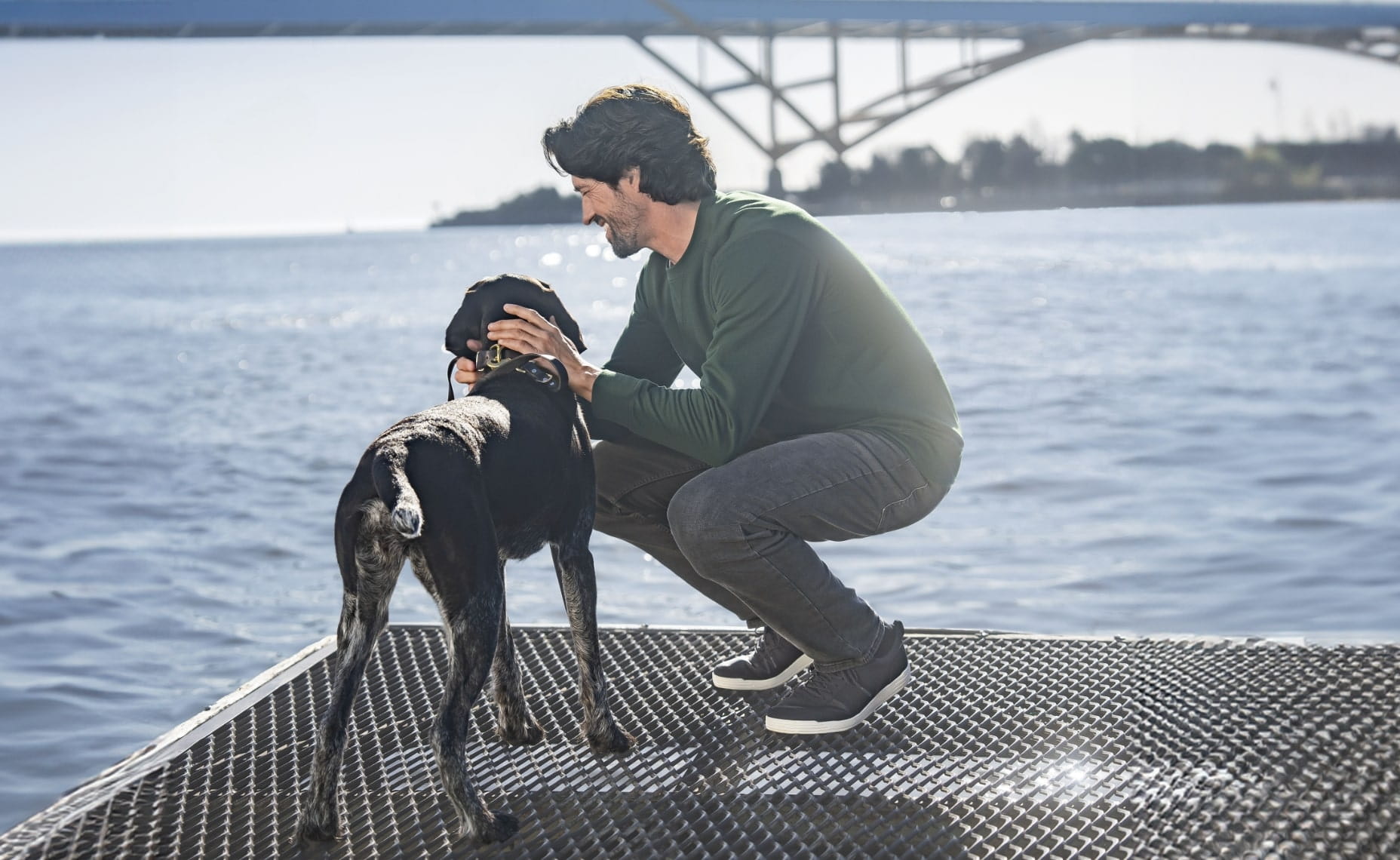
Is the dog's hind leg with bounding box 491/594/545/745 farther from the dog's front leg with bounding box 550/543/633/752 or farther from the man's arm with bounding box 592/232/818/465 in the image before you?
the man's arm with bounding box 592/232/818/465

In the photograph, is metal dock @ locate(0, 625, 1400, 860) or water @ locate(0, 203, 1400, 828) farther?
water @ locate(0, 203, 1400, 828)

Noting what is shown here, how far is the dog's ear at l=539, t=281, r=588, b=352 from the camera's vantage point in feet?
8.36

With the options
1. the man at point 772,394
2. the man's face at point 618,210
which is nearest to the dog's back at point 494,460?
the man at point 772,394

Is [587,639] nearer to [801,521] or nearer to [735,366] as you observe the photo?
[801,521]

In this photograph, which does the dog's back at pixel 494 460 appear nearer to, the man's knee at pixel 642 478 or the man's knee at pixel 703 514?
the man's knee at pixel 703 514

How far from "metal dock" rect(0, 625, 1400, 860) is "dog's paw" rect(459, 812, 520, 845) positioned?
0.05 ft

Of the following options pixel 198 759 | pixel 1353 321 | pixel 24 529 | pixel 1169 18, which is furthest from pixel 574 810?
pixel 1169 18

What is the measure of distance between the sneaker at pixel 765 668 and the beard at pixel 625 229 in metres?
0.83

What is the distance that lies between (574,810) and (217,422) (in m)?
7.90

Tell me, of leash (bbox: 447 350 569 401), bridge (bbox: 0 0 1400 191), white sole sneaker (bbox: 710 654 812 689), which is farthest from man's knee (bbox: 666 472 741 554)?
bridge (bbox: 0 0 1400 191)

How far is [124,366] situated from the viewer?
44.7 ft

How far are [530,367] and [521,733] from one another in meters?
0.68

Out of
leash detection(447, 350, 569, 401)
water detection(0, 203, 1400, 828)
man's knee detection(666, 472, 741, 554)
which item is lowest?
water detection(0, 203, 1400, 828)

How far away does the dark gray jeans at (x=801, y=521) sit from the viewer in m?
2.47
